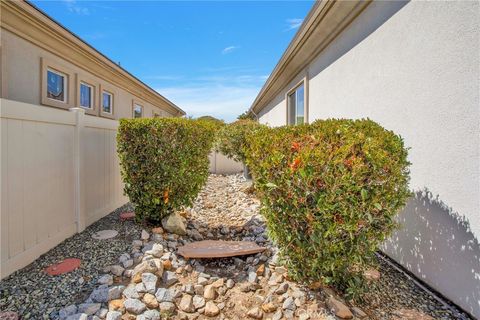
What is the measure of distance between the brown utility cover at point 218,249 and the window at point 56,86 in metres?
4.73

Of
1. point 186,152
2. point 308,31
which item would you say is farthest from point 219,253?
point 308,31

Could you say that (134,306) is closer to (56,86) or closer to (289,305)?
(289,305)

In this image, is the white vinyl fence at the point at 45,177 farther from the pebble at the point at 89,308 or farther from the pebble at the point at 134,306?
the pebble at the point at 134,306

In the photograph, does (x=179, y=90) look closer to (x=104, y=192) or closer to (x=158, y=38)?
(x=158, y=38)

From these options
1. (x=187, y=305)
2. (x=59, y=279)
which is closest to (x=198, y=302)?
(x=187, y=305)

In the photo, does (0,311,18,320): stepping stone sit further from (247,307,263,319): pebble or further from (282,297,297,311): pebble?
(282,297,297,311): pebble

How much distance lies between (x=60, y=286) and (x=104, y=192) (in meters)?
2.33

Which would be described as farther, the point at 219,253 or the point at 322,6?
the point at 322,6

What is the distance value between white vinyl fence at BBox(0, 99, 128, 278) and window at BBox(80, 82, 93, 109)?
3.07 metres

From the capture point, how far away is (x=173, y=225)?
4.22 m

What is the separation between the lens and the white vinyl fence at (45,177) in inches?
116

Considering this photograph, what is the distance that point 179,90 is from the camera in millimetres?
22453

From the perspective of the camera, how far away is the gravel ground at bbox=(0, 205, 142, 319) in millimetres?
2570

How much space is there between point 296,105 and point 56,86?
6175 millimetres
